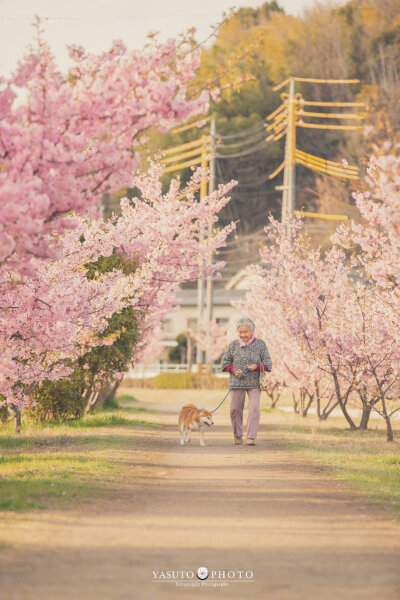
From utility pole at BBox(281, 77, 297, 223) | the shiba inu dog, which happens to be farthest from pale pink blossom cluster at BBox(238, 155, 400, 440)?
utility pole at BBox(281, 77, 297, 223)

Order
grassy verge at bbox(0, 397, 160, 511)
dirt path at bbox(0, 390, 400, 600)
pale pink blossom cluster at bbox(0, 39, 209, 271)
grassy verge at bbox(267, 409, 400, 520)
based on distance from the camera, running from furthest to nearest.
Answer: grassy verge at bbox(267, 409, 400, 520) → grassy verge at bbox(0, 397, 160, 511) → pale pink blossom cluster at bbox(0, 39, 209, 271) → dirt path at bbox(0, 390, 400, 600)

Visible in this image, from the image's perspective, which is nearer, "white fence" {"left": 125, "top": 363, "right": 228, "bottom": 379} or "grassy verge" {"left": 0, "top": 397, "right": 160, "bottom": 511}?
"grassy verge" {"left": 0, "top": 397, "right": 160, "bottom": 511}

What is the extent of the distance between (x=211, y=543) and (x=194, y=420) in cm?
934

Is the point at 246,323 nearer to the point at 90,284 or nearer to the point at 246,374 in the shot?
the point at 246,374

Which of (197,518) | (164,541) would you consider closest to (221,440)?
(197,518)

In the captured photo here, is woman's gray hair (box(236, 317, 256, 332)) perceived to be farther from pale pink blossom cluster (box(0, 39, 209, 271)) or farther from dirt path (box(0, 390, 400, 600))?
pale pink blossom cluster (box(0, 39, 209, 271))

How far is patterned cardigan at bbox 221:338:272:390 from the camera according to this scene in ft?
56.6

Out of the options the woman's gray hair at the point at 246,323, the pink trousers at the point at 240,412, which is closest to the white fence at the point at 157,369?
the woman's gray hair at the point at 246,323

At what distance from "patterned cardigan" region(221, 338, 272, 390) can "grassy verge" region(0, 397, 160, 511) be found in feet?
7.39

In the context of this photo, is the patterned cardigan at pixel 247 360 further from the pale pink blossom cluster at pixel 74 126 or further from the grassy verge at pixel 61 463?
the pale pink blossom cluster at pixel 74 126

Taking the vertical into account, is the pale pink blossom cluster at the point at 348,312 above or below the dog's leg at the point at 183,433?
above

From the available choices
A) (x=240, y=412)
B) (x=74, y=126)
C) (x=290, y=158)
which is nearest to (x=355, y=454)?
(x=240, y=412)

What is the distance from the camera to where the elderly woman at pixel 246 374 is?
1719cm

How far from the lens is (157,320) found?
30.6m
